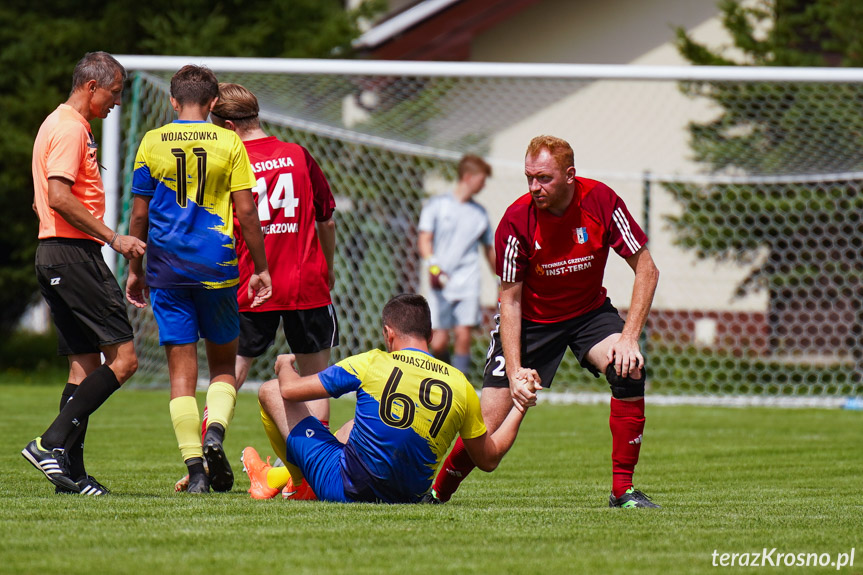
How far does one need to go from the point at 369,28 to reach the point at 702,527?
13689 mm

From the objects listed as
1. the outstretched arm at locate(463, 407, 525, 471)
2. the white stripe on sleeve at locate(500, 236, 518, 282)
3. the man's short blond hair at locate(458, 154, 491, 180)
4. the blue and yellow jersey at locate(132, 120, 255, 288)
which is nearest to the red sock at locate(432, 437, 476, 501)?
the outstretched arm at locate(463, 407, 525, 471)

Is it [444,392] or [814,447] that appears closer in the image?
[444,392]

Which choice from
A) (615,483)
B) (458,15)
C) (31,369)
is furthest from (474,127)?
(615,483)

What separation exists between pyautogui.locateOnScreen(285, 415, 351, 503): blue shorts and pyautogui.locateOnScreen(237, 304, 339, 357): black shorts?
41.0 inches

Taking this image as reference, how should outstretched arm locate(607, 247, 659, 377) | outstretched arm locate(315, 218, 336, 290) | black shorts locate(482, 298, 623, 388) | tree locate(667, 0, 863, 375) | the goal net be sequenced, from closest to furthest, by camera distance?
outstretched arm locate(607, 247, 659, 377) < black shorts locate(482, 298, 623, 388) < outstretched arm locate(315, 218, 336, 290) < the goal net < tree locate(667, 0, 863, 375)

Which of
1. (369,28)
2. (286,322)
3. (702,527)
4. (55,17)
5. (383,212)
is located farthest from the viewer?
(369,28)

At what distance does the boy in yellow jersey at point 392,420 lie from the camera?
4.59 m

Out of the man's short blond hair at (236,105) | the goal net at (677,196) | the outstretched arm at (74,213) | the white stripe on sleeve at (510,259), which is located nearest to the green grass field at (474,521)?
the white stripe on sleeve at (510,259)

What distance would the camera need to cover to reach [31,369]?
624 inches

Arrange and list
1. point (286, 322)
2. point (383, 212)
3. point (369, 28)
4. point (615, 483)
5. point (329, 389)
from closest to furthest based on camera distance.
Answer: point (329, 389), point (615, 483), point (286, 322), point (383, 212), point (369, 28)

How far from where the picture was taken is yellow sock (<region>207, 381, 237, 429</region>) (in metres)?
5.23

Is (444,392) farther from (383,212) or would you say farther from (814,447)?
(383,212)

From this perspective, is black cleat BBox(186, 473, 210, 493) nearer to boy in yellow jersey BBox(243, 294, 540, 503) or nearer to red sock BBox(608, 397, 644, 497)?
boy in yellow jersey BBox(243, 294, 540, 503)

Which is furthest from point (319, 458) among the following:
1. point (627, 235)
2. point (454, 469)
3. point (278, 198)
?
point (627, 235)
